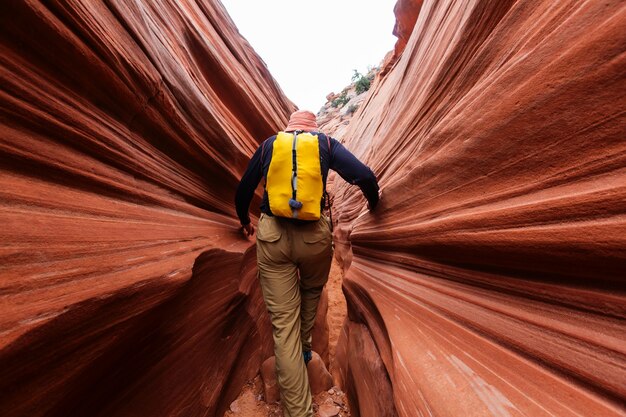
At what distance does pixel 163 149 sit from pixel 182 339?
1672 millimetres

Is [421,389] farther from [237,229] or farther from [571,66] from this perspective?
[237,229]

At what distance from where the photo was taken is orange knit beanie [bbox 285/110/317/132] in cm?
271

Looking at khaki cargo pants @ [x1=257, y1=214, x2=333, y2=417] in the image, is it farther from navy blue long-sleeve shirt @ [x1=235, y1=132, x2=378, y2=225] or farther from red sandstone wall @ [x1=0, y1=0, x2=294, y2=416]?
red sandstone wall @ [x1=0, y1=0, x2=294, y2=416]

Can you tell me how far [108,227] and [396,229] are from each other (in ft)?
7.15

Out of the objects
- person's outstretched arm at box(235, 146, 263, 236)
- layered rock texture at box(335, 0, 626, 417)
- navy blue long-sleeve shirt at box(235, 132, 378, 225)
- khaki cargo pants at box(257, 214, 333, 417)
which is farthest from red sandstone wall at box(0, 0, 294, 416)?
layered rock texture at box(335, 0, 626, 417)

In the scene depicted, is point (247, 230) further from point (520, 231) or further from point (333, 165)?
point (520, 231)

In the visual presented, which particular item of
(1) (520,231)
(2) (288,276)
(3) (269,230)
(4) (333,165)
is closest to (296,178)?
(4) (333,165)

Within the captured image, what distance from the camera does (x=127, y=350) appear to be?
1.67 meters

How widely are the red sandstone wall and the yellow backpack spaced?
2.75 ft

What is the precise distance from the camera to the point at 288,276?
267cm

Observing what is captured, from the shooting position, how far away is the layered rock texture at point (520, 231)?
3.21 feet

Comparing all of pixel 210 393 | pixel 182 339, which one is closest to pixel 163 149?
pixel 182 339

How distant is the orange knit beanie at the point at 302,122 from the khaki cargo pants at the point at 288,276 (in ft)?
3.13

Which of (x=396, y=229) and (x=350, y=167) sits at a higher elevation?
(x=350, y=167)
